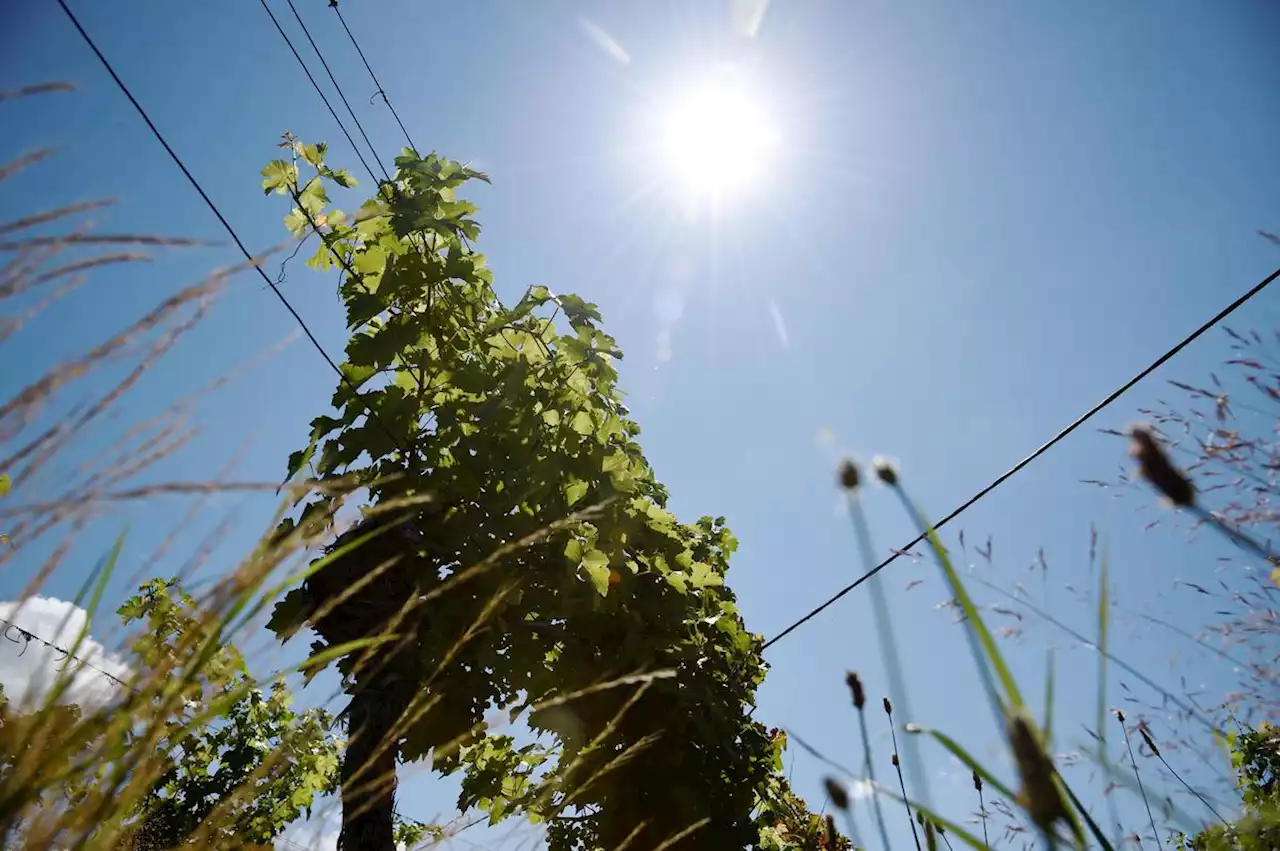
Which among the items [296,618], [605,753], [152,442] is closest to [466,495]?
[296,618]

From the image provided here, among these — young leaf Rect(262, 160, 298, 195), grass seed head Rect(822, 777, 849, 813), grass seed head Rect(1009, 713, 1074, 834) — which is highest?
young leaf Rect(262, 160, 298, 195)

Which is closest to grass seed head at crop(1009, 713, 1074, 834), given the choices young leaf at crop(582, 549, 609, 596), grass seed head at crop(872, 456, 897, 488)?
grass seed head at crop(872, 456, 897, 488)

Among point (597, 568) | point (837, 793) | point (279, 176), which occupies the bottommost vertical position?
point (837, 793)

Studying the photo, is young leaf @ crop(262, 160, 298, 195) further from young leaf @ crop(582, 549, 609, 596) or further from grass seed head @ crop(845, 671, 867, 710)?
grass seed head @ crop(845, 671, 867, 710)

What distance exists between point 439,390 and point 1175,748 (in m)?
3.38

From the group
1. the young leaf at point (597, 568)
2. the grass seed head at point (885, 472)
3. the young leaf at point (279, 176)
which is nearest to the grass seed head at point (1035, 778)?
the grass seed head at point (885, 472)

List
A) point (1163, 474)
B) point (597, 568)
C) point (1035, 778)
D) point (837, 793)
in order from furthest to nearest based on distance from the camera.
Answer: point (597, 568)
point (837, 793)
point (1163, 474)
point (1035, 778)

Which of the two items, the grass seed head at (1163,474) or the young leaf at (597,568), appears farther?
the young leaf at (597,568)

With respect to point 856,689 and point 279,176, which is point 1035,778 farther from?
point 279,176

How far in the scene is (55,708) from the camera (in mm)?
874

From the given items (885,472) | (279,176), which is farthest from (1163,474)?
(279,176)

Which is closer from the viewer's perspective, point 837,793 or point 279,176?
point 837,793

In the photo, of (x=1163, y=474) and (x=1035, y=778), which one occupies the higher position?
(x=1163, y=474)

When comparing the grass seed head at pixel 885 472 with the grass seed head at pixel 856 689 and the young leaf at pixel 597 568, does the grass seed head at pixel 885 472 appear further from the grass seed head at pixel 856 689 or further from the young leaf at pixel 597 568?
the young leaf at pixel 597 568
